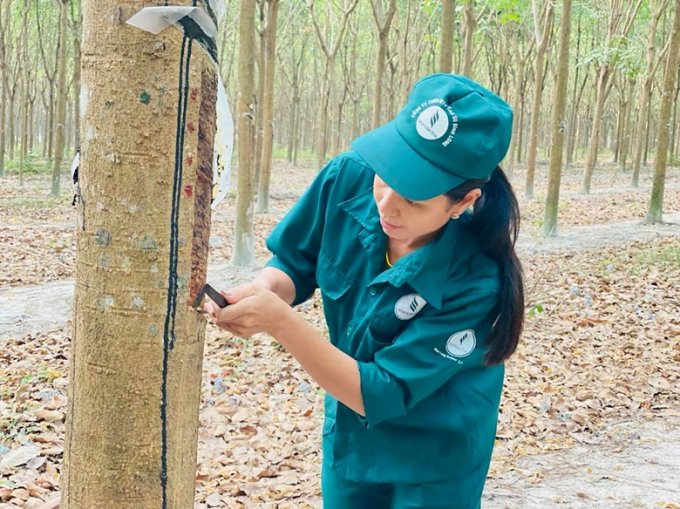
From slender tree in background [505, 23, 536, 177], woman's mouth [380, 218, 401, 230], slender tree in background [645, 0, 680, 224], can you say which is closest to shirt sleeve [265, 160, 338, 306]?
woman's mouth [380, 218, 401, 230]

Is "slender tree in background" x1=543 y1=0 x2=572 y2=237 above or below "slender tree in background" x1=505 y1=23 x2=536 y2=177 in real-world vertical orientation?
below

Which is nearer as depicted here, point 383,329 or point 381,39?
point 383,329

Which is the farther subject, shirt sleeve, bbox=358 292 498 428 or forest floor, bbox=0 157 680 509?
forest floor, bbox=0 157 680 509

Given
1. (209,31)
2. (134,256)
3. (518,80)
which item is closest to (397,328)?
(134,256)

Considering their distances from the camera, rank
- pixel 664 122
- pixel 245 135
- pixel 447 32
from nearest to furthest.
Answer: pixel 447 32, pixel 245 135, pixel 664 122

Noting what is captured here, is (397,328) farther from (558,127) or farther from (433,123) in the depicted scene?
(558,127)

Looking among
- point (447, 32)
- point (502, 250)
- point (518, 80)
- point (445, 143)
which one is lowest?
point (502, 250)

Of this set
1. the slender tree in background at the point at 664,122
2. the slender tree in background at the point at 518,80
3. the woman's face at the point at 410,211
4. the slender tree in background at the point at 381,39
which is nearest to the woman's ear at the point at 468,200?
the woman's face at the point at 410,211

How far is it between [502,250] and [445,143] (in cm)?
28

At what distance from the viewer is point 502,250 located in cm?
133

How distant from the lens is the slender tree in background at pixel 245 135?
19.4ft

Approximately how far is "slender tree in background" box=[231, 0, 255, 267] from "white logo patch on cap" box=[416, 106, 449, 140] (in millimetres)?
4899

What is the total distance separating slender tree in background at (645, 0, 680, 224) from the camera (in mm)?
8328

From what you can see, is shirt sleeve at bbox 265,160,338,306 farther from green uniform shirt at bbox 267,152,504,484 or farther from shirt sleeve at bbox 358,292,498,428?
shirt sleeve at bbox 358,292,498,428
